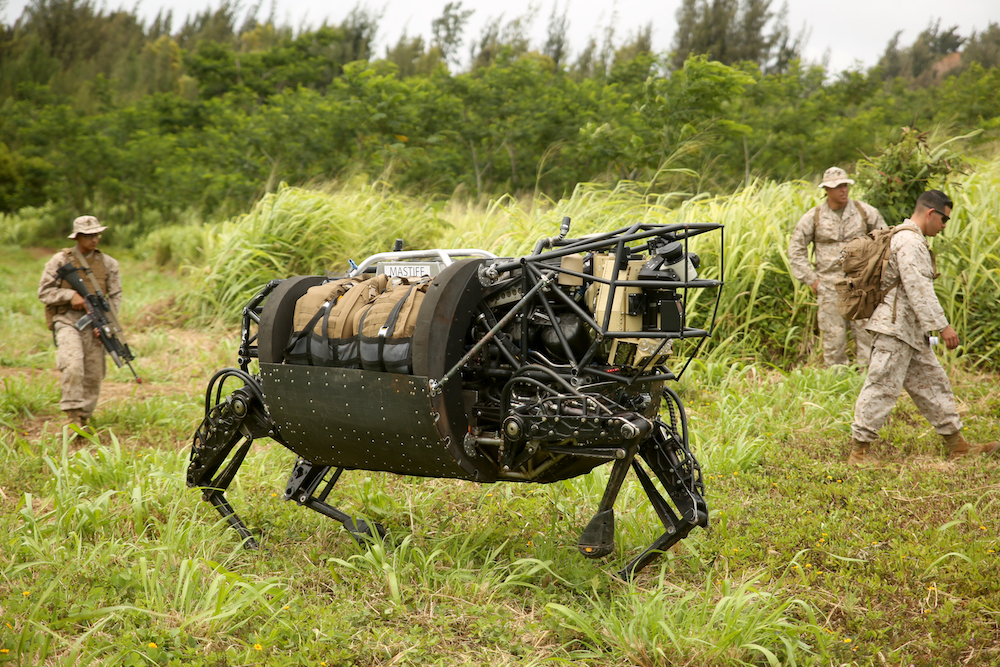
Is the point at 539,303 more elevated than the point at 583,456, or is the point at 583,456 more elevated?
the point at 539,303

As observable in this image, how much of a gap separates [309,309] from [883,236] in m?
3.95

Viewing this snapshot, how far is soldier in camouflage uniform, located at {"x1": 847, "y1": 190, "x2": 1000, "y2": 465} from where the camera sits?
5086 mm

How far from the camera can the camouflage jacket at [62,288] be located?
20.9ft

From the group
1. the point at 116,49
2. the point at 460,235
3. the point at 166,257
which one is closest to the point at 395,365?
the point at 460,235

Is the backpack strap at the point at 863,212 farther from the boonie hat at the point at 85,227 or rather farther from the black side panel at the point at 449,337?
the boonie hat at the point at 85,227

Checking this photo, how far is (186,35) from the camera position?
5162 centimetres

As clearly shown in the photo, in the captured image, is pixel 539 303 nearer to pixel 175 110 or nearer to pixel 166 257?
pixel 166 257

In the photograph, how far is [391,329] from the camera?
10.8 ft

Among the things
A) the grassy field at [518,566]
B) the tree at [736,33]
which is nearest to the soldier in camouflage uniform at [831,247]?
the grassy field at [518,566]

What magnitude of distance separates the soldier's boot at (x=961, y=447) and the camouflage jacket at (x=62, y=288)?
6548 mm

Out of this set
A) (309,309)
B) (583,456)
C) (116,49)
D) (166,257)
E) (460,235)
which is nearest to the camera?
(583,456)

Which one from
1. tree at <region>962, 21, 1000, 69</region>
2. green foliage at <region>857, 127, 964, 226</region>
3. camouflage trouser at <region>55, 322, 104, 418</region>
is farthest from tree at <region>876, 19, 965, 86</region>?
camouflage trouser at <region>55, 322, 104, 418</region>

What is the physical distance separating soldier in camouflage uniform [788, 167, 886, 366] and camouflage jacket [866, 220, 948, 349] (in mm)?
1597

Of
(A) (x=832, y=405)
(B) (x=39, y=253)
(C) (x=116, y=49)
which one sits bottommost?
(B) (x=39, y=253)
